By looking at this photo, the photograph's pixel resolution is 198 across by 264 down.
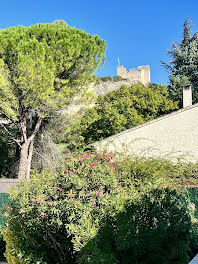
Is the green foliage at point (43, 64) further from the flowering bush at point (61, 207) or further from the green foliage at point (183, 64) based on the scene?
the green foliage at point (183, 64)

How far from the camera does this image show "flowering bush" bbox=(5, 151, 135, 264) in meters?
4.68

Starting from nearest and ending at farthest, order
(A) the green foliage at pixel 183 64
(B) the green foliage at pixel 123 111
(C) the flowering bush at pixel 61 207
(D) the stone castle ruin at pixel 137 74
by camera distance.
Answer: (C) the flowering bush at pixel 61 207 → (B) the green foliage at pixel 123 111 → (A) the green foliage at pixel 183 64 → (D) the stone castle ruin at pixel 137 74

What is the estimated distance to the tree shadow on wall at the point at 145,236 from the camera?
412cm

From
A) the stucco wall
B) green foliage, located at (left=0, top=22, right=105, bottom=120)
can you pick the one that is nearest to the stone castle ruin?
Answer: green foliage, located at (left=0, top=22, right=105, bottom=120)

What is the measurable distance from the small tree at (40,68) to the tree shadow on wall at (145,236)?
37.3 ft

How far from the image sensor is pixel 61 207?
474 cm

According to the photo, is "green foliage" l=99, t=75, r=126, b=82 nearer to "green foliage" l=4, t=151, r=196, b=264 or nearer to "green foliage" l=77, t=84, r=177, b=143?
"green foliage" l=77, t=84, r=177, b=143

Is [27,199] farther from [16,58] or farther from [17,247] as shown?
[16,58]

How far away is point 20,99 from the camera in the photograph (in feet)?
51.5

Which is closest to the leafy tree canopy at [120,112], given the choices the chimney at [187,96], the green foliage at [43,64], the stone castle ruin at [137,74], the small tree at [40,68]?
the small tree at [40,68]

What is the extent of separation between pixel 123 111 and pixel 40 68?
13.8m

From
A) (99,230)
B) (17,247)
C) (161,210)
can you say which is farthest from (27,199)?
(161,210)

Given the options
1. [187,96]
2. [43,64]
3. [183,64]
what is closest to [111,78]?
[183,64]

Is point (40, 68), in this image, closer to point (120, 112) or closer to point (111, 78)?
point (120, 112)
